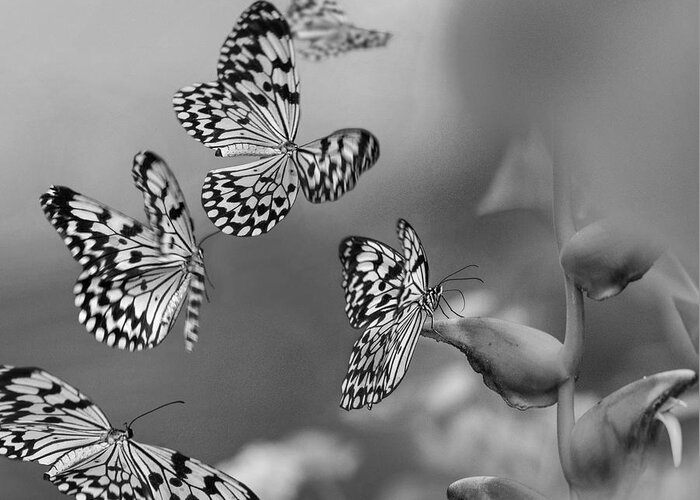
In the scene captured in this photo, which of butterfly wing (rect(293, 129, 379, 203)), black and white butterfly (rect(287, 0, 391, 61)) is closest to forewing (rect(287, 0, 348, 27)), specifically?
black and white butterfly (rect(287, 0, 391, 61))

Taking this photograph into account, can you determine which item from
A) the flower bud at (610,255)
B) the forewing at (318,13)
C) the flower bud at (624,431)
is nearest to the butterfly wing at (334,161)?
the forewing at (318,13)

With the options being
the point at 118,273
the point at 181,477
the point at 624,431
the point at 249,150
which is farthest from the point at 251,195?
the point at 624,431

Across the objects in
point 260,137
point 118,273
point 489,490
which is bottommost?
point 489,490

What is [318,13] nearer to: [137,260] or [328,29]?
[328,29]

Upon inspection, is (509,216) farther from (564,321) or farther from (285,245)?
(285,245)

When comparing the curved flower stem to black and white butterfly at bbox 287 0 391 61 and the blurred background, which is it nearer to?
the blurred background

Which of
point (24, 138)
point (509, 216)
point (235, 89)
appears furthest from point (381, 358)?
point (24, 138)

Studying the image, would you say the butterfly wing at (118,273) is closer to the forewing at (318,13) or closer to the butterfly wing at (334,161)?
the butterfly wing at (334,161)

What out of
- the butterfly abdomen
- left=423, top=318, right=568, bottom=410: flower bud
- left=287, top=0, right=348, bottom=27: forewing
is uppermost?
left=287, top=0, right=348, bottom=27: forewing
